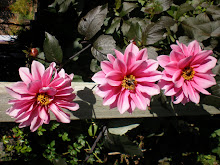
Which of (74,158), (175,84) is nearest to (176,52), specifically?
(175,84)

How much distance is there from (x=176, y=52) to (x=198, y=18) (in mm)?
540

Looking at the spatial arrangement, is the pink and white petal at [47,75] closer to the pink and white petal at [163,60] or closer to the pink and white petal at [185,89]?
the pink and white petal at [163,60]

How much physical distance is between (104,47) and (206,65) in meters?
0.48

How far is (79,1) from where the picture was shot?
1.11 metres

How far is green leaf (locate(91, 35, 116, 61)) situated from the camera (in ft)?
3.08

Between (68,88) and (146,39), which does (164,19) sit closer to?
(146,39)

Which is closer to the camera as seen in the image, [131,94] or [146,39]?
[131,94]

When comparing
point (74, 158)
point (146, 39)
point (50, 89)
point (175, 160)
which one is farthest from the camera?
point (175, 160)

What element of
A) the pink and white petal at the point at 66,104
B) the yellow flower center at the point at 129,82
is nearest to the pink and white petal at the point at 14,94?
the pink and white petal at the point at 66,104

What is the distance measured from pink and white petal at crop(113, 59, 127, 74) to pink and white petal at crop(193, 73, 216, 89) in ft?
1.09

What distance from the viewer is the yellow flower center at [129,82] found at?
29.6 inches

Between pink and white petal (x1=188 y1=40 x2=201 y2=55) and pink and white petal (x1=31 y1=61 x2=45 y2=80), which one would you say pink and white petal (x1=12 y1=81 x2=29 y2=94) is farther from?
pink and white petal (x1=188 y1=40 x2=201 y2=55)

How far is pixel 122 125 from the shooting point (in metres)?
1.19

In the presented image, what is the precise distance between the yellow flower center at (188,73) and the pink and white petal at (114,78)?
11.0 inches
